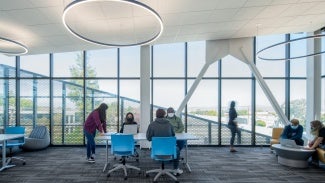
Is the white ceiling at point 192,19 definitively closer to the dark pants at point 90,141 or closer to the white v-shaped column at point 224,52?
the white v-shaped column at point 224,52

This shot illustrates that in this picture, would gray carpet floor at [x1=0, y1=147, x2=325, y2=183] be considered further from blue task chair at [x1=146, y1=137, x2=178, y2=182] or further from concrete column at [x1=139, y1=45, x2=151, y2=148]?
concrete column at [x1=139, y1=45, x2=151, y2=148]

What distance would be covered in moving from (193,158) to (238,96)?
295cm

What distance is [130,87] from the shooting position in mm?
7594

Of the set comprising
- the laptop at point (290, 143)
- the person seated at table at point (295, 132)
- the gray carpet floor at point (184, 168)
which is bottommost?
the gray carpet floor at point (184, 168)

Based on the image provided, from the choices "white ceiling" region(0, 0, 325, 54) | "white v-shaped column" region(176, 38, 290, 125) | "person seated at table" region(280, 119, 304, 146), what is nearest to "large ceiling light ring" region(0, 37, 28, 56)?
"white ceiling" region(0, 0, 325, 54)

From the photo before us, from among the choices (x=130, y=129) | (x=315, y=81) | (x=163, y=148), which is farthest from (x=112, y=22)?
(x=315, y=81)

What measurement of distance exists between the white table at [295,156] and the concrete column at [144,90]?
3.88 meters

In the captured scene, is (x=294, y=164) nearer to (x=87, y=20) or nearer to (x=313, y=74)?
(x=313, y=74)

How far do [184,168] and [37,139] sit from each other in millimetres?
4750

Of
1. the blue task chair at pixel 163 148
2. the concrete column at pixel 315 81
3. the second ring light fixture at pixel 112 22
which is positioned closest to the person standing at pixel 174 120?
the blue task chair at pixel 163 148

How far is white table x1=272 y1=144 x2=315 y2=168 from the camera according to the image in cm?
498

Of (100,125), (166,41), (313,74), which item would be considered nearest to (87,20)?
(100,125)

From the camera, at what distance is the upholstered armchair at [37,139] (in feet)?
21.9

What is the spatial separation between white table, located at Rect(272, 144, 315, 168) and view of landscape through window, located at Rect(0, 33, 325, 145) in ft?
7.75
